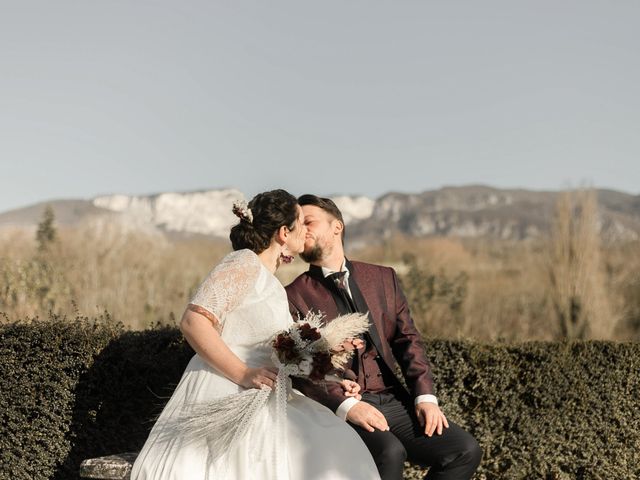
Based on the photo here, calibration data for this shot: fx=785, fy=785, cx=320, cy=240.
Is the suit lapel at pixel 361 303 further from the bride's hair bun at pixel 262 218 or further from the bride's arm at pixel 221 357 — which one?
the bride's arm at pixel 221 357

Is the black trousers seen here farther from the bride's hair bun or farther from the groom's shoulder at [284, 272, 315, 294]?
the bride's hair bun

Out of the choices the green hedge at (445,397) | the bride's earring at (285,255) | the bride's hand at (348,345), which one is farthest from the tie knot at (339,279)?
the green hedge at (445,397)

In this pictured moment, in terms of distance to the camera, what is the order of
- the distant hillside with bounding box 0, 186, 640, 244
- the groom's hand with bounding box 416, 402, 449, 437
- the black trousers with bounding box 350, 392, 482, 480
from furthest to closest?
1. the distant hillside with bounding box 0, 186, 640, 244
2. the groom's hand with bounding box 416, 402, 449, 437
3. the black trousers with bounding box 350, 392, 482, 480

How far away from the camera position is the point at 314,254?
14.3 feet

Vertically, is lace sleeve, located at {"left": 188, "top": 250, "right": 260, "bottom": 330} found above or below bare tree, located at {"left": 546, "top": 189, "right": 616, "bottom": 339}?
above

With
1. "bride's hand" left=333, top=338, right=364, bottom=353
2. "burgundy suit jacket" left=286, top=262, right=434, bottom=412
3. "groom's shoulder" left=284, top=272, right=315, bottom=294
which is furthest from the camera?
"groom's shoulder" left=284, top=272, right=315, bottom=294

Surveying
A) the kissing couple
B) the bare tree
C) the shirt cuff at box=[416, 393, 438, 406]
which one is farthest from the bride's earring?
the bare tree

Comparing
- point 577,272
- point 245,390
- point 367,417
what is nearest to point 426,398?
point 367,417

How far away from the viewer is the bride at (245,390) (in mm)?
3406

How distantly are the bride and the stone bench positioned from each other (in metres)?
0.33

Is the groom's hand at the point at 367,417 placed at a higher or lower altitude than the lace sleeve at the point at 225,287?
lower

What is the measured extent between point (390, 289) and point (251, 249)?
0.85 meters

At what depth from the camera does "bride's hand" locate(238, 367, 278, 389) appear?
138 inches

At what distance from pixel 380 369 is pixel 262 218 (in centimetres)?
104
